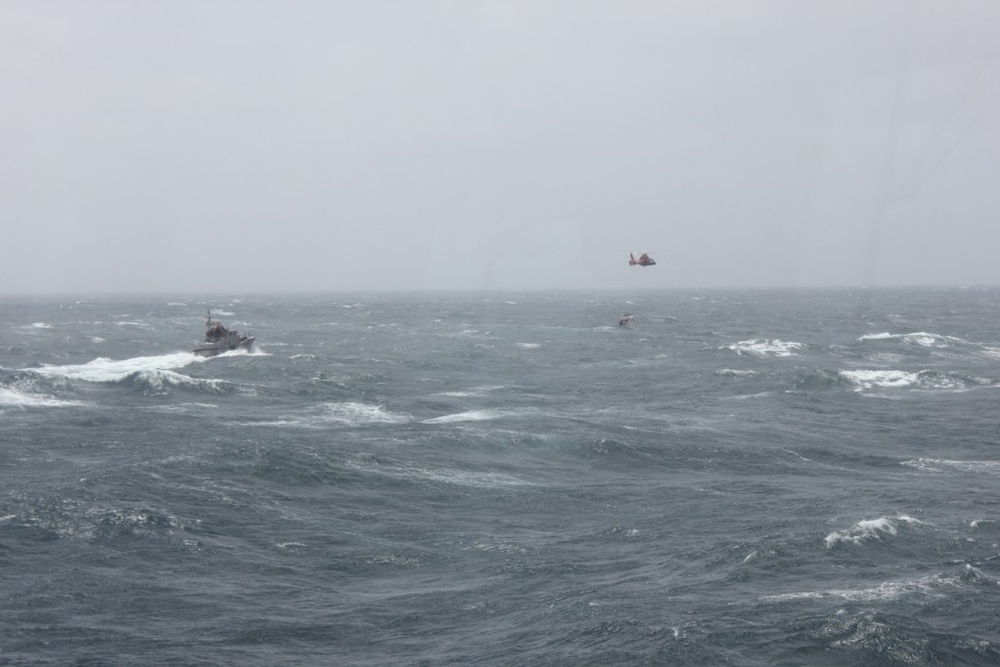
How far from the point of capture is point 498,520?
113ft

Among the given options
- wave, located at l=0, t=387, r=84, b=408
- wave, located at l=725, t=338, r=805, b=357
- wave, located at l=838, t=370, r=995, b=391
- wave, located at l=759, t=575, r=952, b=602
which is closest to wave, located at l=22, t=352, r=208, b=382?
wave, located at l=0, t=387, r=84, b=408

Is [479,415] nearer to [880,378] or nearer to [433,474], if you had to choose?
[433,474]

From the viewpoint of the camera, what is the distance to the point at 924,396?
216ft

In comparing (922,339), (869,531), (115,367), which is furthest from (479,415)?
(922,339)

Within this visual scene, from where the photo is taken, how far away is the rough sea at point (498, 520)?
23594 mm

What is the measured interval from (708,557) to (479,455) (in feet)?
57.6

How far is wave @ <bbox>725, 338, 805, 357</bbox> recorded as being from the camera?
9606 centimetres

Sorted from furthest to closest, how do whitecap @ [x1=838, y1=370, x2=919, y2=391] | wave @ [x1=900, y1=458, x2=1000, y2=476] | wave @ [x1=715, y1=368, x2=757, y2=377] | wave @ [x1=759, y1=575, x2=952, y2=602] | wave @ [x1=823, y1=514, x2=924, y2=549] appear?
1. wave @ [x1=715, y1=368, x2=757, y2=377]
2. whitecap @ [x1=838, y1=370, x2=919, y2=391]
3. wave @ [x1=900, y1=458, x2=1000, y2=476]
4. wave @ [x1=823, y1=514, x2=924, y2=549]
5. wave @ [x1=759, y1=575, x2=952, y2=602]

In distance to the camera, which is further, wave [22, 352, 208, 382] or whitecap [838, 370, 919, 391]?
wave [22, 352, 208, 382]

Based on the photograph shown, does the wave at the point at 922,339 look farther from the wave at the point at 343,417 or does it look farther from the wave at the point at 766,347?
the wave at the point at 343,417

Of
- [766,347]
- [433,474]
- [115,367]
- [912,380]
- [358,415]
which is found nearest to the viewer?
[433,474]

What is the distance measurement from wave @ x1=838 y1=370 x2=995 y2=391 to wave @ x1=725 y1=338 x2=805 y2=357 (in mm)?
17822

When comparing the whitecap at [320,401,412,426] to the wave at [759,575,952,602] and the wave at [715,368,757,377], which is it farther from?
the wave at [759,575,952,602]

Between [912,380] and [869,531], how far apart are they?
4720 centimetres
